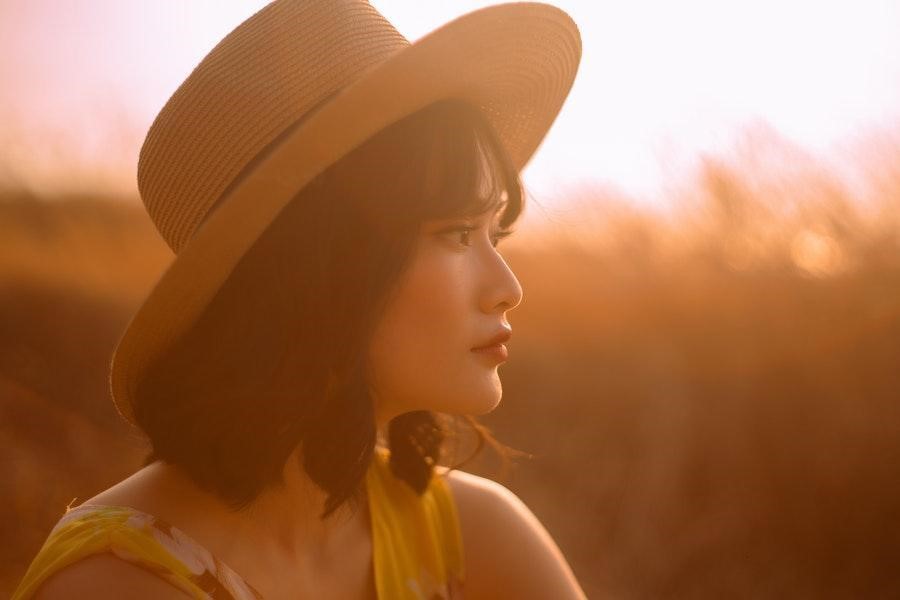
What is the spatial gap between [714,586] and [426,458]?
5.88 ft

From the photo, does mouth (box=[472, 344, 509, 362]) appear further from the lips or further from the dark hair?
the dark hair

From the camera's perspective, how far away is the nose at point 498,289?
175 centimetres

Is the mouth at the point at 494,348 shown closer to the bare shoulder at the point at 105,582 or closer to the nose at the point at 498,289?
the nose at the point at 498,289

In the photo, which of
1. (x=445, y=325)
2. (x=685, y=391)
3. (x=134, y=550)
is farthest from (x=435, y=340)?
(x=685, y=391)

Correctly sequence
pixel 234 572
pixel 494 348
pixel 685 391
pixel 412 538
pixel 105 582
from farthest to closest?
1. pixel 685 391
2. pixel 412 538
3. pixel 494 348
4. pixel 234 572
5. pixel 105 582

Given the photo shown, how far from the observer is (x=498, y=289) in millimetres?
1757

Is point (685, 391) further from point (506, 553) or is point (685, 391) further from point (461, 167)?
point (461, 167)

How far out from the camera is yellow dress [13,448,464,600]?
1.55 metres

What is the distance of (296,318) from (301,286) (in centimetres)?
5

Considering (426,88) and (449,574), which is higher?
(426,88)

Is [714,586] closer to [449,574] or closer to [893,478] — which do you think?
[893,478]

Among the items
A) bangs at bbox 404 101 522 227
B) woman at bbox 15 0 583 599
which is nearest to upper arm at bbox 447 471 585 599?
woman at bbox 15 0 583 599

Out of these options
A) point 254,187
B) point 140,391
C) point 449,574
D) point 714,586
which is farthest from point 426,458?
point 714,586

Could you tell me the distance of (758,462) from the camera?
363cm
